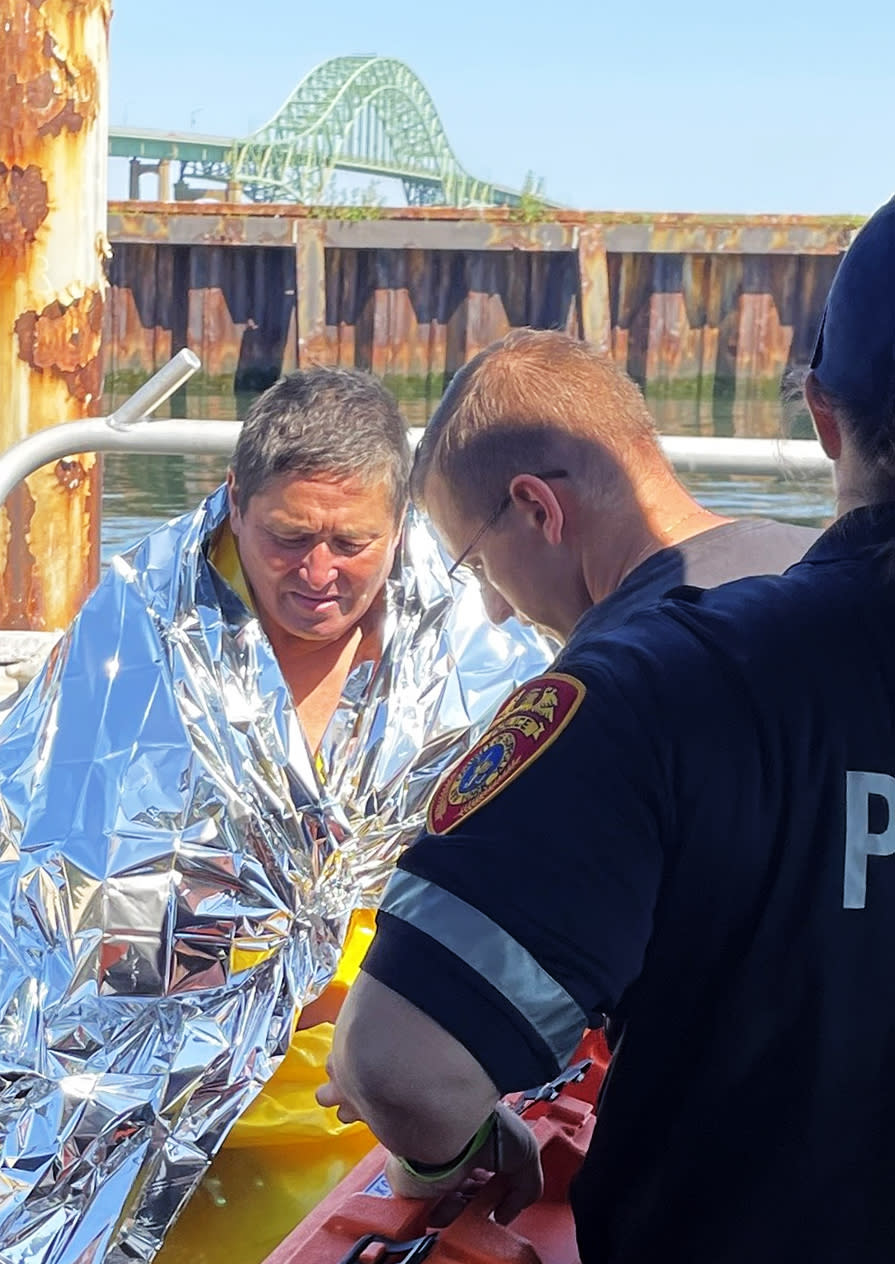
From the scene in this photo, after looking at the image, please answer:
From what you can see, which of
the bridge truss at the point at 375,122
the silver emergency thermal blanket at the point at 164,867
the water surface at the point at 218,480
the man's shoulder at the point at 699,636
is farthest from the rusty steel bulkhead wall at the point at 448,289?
the bridge truss at the point at 375,122

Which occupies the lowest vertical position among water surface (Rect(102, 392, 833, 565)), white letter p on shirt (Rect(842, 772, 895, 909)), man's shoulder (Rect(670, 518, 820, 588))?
water surface (Rect(102, 392, 833, 565))

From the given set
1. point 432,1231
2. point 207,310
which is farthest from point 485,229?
point 432,1231

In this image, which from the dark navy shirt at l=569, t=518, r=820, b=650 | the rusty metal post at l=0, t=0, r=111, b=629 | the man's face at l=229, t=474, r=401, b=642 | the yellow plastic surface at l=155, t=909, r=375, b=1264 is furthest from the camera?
the rusty metal post at l=0, t=0, r=111, b=629

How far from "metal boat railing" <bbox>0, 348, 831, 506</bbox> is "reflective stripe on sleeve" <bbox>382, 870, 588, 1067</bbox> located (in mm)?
1878

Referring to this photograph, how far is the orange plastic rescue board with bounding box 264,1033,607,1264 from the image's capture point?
49.4 inches

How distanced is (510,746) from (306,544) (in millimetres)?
1420

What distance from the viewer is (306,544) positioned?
7.55ft

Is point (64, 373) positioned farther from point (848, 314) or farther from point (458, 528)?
point (848, 314)

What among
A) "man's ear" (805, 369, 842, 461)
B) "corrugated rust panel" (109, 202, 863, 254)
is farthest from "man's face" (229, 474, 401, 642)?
"corrugated rust panel" (109, 202, 863, 254)

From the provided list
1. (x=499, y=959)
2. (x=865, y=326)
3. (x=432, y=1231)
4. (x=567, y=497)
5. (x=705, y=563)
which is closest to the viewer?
(x=499, y=959)

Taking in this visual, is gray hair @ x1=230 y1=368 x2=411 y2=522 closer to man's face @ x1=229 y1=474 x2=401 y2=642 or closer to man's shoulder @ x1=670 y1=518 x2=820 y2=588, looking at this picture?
man's face @ x1=229 y1=474 x2=401 y2=642

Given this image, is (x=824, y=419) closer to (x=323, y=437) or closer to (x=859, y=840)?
(x=859, y=840)

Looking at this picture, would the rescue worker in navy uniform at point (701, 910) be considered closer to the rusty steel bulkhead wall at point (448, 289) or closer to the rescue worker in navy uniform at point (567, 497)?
the rescue worker in navy uniform at point (567, 497)

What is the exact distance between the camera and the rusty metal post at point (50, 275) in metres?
3.42
